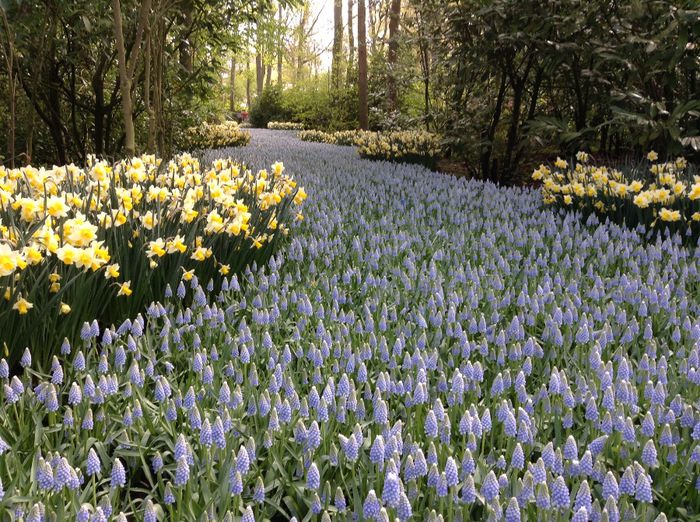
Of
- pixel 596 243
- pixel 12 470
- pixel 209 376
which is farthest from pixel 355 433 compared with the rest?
pixel 596 243

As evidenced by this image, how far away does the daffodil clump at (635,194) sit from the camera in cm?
405

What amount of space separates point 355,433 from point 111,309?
1.49 metres

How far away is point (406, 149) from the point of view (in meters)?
9.81

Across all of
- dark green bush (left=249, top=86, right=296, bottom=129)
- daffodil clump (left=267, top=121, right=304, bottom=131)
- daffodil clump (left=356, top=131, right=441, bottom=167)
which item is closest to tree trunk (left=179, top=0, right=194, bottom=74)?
daffodil clump (left=356, top=131, right=441, bottom=167)

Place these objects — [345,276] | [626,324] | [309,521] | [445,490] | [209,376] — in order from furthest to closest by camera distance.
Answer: [345,276] < [626,324] < [209,376] < [309,521] < [445,490]

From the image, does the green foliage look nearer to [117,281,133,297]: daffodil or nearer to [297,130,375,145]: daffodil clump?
[297,130,375,145]: daffodil clump

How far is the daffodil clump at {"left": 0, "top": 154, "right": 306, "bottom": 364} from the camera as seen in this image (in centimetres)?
210

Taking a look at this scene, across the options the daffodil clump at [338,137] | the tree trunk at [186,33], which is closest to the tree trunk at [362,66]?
the daffodil clump at [338,137]

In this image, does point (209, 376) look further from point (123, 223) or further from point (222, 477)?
point (123, 223)

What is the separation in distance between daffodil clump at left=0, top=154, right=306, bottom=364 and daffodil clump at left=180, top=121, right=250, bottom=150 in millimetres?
7554

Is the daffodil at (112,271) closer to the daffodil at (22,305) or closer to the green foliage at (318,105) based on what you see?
the daffodil at (22,305)

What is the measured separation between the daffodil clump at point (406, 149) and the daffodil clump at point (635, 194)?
4267 mm

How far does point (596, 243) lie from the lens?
3713 mm

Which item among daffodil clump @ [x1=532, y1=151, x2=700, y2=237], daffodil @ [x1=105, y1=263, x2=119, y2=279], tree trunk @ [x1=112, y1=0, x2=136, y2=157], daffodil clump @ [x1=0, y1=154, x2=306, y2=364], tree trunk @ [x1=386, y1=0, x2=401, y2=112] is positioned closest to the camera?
daffodil clump @ [x1=0, y1=154, x2=306, y2=364]
